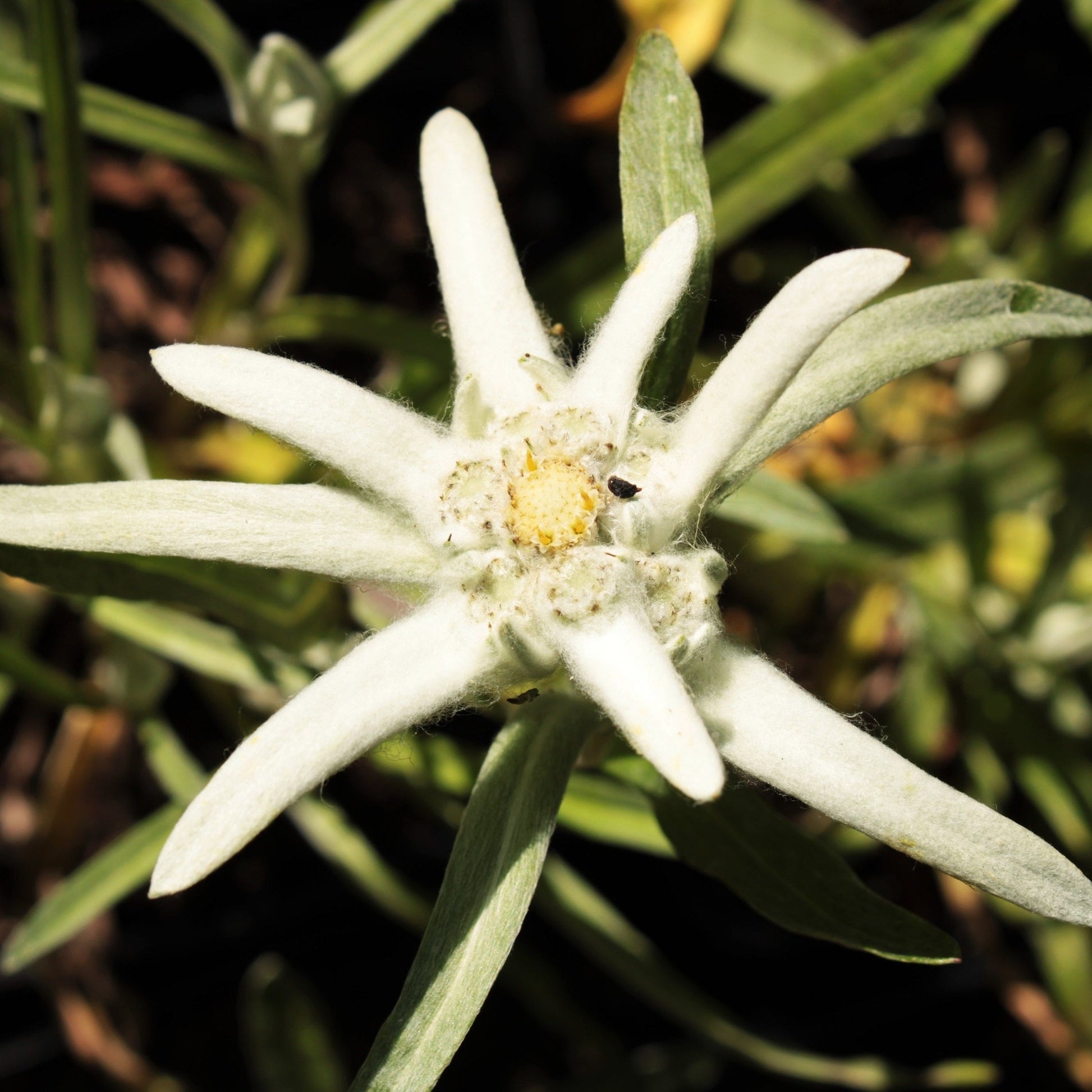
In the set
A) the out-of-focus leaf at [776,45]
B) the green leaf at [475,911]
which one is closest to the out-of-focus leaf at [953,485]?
the out-of-focus leaf at [776,45]

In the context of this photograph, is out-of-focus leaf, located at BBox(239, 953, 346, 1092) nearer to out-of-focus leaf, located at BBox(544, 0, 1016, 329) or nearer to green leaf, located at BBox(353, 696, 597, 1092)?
green leaf, located at BBox(353, 696, 597, 1092)

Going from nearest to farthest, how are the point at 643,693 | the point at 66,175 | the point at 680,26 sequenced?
the point at 643,693 → the point at 66,175 → the point at 680,26

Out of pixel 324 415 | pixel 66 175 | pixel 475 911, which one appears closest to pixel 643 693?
pixel 475 911

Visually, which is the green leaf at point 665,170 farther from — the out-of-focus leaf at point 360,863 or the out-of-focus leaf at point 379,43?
the out-of-focus leaf at point 360,863

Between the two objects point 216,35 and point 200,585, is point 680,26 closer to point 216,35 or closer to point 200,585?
point 216,35

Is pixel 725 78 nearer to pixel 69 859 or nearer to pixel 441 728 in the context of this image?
pixel 441 728

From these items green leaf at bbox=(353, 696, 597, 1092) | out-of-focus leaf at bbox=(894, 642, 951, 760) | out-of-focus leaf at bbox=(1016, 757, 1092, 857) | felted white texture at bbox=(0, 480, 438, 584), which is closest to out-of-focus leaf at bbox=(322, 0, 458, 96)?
Result: felted white texture at bbox=(0, 480, 438, 584)
